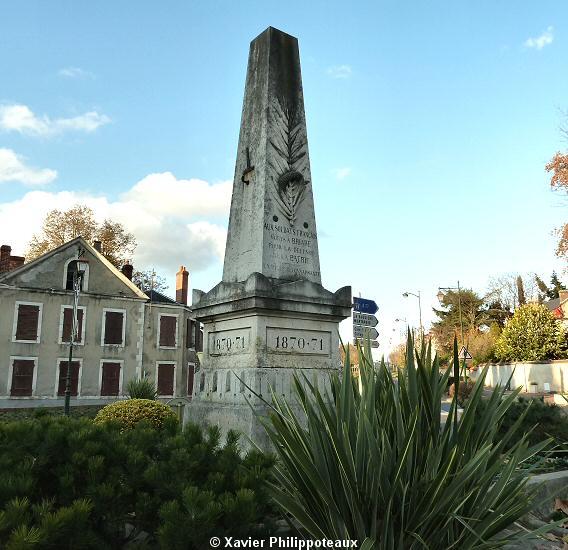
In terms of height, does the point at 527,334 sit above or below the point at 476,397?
above

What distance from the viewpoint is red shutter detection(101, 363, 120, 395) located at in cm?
2812

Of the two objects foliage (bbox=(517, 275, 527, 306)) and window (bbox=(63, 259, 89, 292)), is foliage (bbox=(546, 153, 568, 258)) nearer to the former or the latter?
window (bbox=(63, 259, 89, 292))

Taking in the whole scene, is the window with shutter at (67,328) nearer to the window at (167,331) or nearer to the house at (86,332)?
the house at (86,332)

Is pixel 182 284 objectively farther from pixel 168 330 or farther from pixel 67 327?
pixel 67 327

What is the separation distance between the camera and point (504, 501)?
8.47 feet

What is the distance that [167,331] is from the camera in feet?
101

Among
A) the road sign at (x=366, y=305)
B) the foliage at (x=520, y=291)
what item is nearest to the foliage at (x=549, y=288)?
the foliage at (x=520, y=291)

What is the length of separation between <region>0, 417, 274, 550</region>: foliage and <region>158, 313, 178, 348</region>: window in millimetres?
28198

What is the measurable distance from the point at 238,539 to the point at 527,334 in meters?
35.3

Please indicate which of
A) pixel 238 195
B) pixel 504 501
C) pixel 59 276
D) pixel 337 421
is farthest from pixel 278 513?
pixel 59 276

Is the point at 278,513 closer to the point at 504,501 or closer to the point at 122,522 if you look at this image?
the point at 122,522

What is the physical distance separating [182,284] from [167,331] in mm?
3619

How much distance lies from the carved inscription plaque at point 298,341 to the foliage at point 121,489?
267 centimetres

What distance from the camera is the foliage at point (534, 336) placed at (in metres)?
33.1
